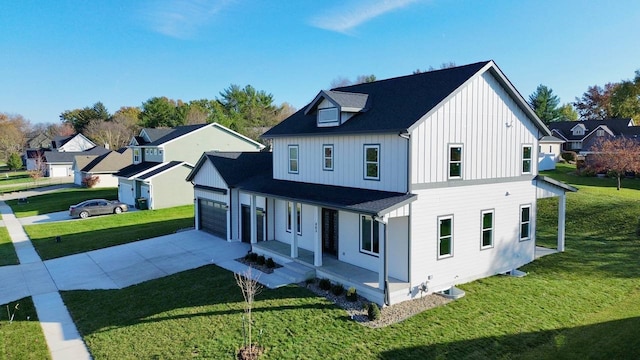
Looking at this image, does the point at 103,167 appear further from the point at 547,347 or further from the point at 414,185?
the point at 547,347

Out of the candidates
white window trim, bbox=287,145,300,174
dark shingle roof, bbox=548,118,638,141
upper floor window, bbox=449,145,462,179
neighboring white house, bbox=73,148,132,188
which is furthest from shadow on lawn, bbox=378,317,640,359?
dark shingle roof, bbox=548,118,638,141

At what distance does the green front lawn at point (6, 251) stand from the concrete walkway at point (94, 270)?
36cm

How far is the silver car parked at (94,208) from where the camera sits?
3305 centimetres

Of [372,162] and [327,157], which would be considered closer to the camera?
[372,162]

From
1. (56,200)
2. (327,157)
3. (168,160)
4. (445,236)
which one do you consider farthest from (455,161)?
(56,200)

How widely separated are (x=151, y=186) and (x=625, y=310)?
33.5 m

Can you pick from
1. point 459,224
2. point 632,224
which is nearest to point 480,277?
point 459,224

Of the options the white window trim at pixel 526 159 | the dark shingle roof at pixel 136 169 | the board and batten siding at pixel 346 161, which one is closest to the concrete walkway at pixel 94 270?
the board and batten siding at pixel 346 161

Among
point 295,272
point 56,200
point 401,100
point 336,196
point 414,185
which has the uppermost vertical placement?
point 401,100

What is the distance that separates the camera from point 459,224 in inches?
603

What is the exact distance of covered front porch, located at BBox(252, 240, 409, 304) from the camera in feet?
44.9

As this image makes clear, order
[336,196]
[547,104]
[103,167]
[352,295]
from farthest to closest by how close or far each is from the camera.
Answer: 1. [547,104]
2. [103,167]
3. [336,196]
4. [352,295]

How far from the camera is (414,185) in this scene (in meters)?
14.0

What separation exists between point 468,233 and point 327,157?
21.1ft
